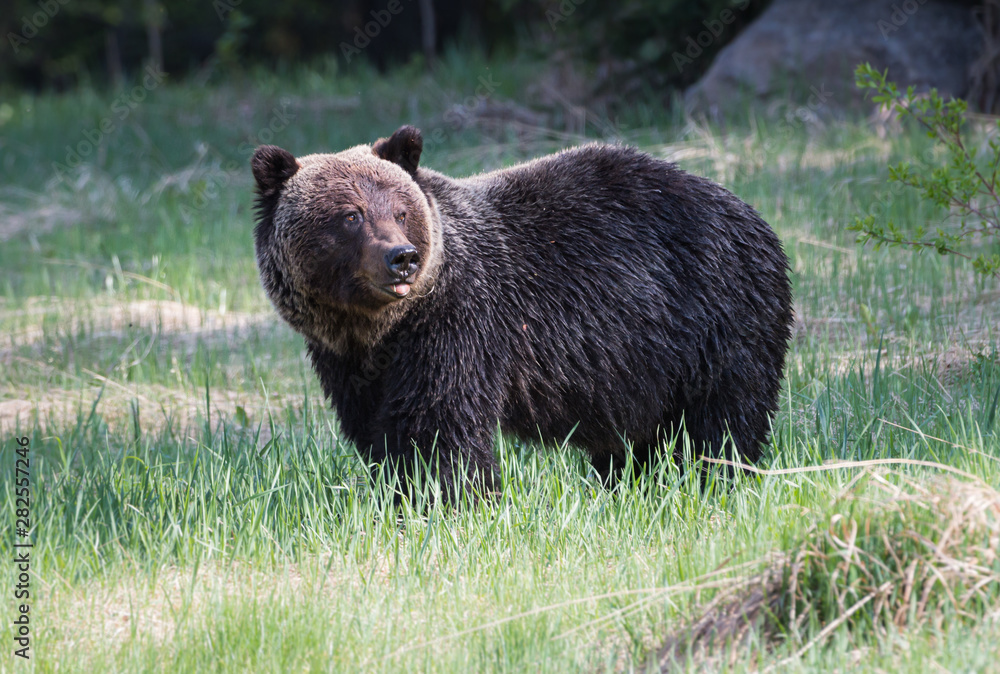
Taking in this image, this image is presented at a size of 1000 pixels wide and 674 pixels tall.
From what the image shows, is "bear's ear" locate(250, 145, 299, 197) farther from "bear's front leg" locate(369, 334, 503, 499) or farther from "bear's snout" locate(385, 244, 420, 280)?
"bear's front leg" locate(369, 334, 503, 499)

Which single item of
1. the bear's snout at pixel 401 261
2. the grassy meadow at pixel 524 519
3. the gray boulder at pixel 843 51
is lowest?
the grassy meadow at pixel 524 519

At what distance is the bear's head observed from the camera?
13.1ft

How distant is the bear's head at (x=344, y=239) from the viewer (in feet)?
13.1

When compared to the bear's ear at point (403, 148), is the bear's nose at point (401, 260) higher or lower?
lower

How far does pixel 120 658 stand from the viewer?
3.19 meters

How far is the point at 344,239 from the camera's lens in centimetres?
405

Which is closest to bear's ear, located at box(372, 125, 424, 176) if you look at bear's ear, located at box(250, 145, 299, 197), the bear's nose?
bear's ear, located at box(250, 145, 299, 197)

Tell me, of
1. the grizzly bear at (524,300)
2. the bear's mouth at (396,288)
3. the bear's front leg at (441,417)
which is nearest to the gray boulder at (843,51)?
the grizzly bear at (524,300)

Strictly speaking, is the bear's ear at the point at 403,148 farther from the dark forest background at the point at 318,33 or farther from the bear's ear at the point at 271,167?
the dark forest background at the point at 318,33

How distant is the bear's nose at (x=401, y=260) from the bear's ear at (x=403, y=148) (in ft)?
2.30

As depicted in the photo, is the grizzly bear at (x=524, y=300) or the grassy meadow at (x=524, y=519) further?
the grizzly bear at (x=524, y=300)

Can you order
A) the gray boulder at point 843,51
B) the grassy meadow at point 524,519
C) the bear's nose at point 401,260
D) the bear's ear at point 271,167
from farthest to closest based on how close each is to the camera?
1. the gray boulder at point 843,51
2. the bear's ear at point 271,167
3. the bear's nose at point 401,260
4. the grassy meadow at point 524,519

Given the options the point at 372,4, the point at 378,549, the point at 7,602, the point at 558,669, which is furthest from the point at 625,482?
the point at 372,4

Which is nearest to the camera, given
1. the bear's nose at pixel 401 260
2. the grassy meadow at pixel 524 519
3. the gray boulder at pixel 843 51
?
the grassy meadow at pixel 524 519
